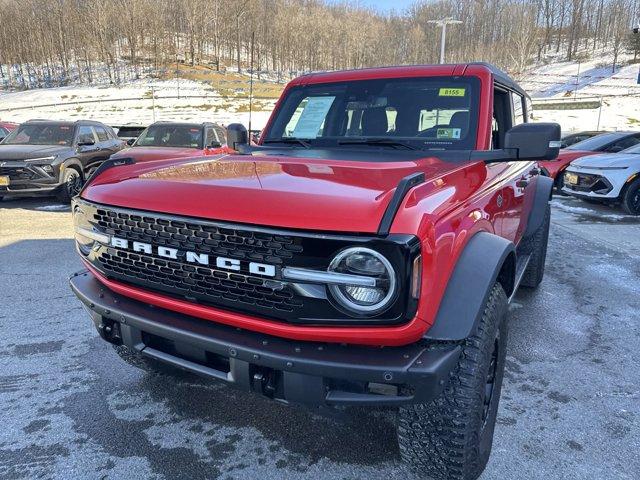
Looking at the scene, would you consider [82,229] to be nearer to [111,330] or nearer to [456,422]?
[111,330]

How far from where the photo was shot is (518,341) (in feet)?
12.0

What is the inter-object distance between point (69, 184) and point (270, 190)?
8.33 m

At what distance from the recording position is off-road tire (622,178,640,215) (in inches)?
350

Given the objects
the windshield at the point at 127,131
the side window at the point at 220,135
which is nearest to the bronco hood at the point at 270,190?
the side window at the point at 220,135

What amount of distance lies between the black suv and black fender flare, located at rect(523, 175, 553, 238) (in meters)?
7.83

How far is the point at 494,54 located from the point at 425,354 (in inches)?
2909

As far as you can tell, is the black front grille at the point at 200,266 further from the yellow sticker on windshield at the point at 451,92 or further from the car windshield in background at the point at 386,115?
the yellow sticker on windshield at the point at 451,92

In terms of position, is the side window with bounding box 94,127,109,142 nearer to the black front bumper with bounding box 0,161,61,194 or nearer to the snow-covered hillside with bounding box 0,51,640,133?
the black front bumper with bounding box 0,161,61,194

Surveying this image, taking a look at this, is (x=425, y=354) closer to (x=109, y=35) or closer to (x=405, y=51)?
(x=109, y=35)

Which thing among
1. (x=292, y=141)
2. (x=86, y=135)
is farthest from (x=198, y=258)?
(x=86, y=135)

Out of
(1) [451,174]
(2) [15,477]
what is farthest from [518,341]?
(2) [15,477]

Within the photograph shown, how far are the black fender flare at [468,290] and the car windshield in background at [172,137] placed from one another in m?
7.90

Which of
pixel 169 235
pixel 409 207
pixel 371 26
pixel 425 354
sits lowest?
→ pixel 425 354

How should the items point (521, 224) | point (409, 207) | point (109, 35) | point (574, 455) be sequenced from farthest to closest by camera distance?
point (109, 35) → point (521, 224) → point (574, 455) → point (409, 207)
